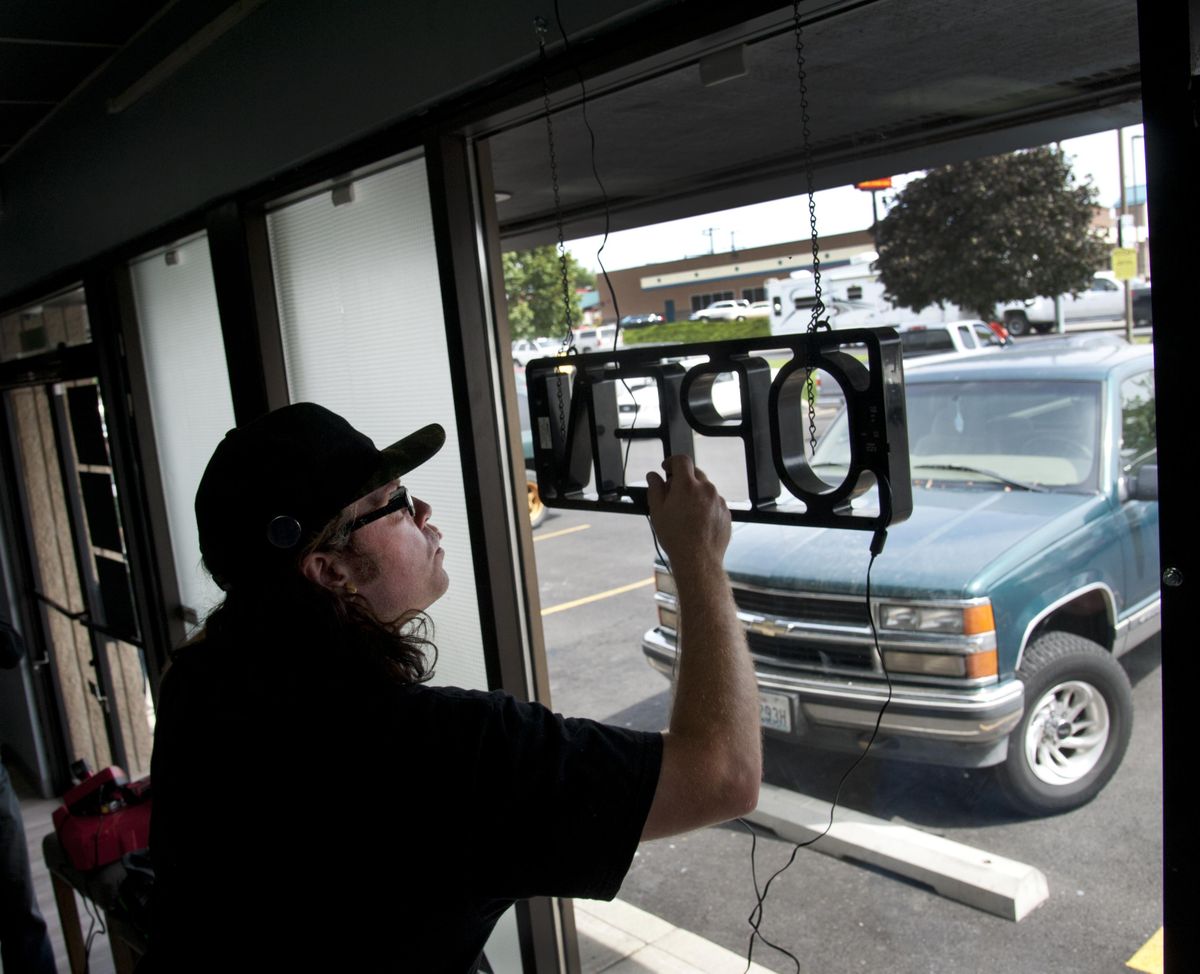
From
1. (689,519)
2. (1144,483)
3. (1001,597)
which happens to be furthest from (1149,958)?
(689,519)

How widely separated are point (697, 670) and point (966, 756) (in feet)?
8.49

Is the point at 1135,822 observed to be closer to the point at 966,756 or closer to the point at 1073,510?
the point at 966,756

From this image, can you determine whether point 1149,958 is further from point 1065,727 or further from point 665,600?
point 665,600

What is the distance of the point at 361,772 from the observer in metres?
1.18

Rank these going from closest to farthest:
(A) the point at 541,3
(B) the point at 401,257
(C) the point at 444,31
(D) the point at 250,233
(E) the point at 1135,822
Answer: (A) the point at 541,3 → (C) the point at 444,31 → (B) the point at 401,257 → (D) the point at 250,233 → (E) the point at 1135,822

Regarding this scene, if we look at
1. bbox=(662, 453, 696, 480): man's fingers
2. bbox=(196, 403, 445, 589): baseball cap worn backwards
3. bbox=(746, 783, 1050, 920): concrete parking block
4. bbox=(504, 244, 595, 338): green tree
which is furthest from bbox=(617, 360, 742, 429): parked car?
bbox=(504, 244, 595, 338): green tree

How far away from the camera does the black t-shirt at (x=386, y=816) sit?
3.81ft

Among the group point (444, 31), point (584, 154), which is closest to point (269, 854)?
point (444, 31)

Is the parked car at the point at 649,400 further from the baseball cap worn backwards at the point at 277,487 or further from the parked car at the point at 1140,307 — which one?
the parked car at the point at 1140,307

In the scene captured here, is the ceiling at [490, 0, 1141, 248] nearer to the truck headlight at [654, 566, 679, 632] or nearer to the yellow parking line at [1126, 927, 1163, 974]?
the truck headlight at [654, 566, 679, 632]

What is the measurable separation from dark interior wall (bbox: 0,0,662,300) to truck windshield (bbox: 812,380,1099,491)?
2.54m

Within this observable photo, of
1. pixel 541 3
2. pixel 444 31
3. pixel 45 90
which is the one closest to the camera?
pixel 541 3

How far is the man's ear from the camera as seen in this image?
1.35 metres

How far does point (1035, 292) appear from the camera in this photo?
1134 centimetres
